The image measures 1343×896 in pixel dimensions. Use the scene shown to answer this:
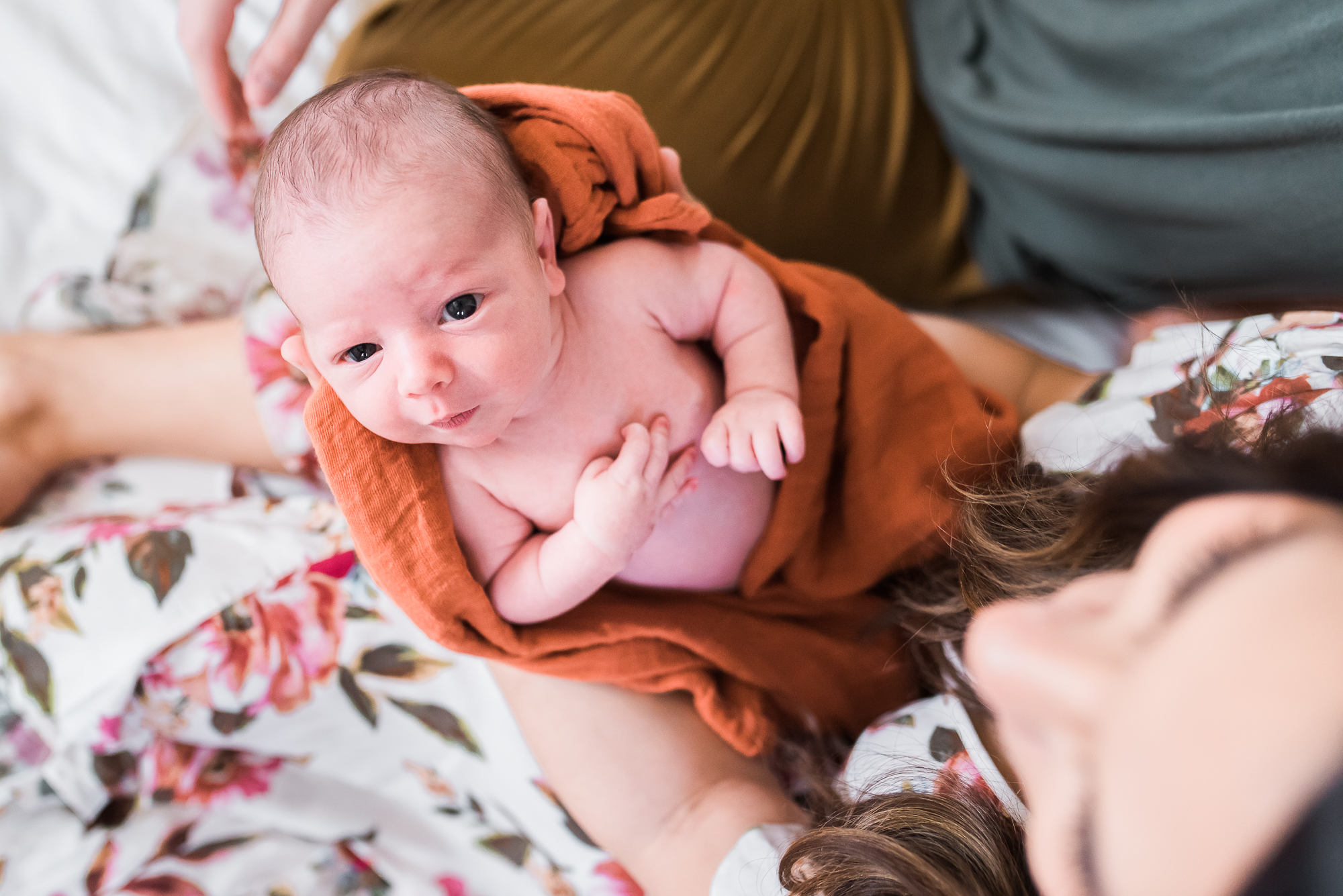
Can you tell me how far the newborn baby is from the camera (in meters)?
0.53

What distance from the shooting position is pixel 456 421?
58 cm

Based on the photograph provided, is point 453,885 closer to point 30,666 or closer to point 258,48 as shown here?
point 30,666

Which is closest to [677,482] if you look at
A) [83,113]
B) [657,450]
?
[657,450]

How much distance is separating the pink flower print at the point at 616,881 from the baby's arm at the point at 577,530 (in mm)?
302

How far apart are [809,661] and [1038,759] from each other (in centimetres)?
45

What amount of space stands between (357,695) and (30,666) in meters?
0.34

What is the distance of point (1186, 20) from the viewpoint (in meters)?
0.78

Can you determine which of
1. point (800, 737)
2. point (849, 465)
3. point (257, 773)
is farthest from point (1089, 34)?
point (257, 773)

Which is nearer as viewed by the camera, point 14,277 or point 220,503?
point 220,503

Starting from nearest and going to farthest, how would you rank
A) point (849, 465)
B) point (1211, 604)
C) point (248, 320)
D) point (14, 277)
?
point (1211, 604) → point (849, 465) → point (248, 320) → point (14, 277)

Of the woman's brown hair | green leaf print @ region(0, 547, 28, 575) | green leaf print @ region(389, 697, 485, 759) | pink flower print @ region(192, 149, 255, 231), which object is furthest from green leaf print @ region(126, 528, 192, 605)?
the woman's brown hair

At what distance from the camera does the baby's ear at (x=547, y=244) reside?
23.9 inches

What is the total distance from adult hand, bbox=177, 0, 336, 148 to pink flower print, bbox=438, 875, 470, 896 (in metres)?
0.88

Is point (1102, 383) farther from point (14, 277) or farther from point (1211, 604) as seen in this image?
point (14, 277)
